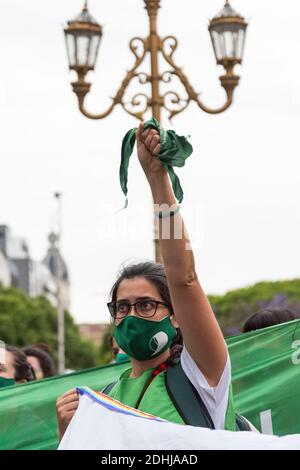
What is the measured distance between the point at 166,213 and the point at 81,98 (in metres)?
8.24

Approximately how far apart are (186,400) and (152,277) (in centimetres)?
53

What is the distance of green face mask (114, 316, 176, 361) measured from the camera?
3.84m

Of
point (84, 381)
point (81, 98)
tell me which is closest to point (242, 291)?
point (81, 98)

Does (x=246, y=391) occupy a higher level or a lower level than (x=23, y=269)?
higher

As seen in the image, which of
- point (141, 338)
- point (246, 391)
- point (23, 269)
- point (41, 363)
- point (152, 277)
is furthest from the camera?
point (23, 269)

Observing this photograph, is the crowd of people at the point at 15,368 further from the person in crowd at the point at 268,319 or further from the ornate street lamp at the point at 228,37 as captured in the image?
the ornate street lamp at the point at 228,37

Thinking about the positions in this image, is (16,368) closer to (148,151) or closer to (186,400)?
(186,400)

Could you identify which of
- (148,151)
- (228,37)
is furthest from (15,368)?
(228,37)

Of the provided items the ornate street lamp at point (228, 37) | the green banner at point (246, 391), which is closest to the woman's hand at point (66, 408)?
the green banner at point (246, 391)

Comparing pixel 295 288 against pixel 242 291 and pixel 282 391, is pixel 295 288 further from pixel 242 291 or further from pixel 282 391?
pixel 282 391

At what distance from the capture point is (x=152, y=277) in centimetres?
400

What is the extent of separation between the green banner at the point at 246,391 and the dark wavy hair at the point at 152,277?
4.76 feet

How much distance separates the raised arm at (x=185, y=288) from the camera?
3.48 meters
